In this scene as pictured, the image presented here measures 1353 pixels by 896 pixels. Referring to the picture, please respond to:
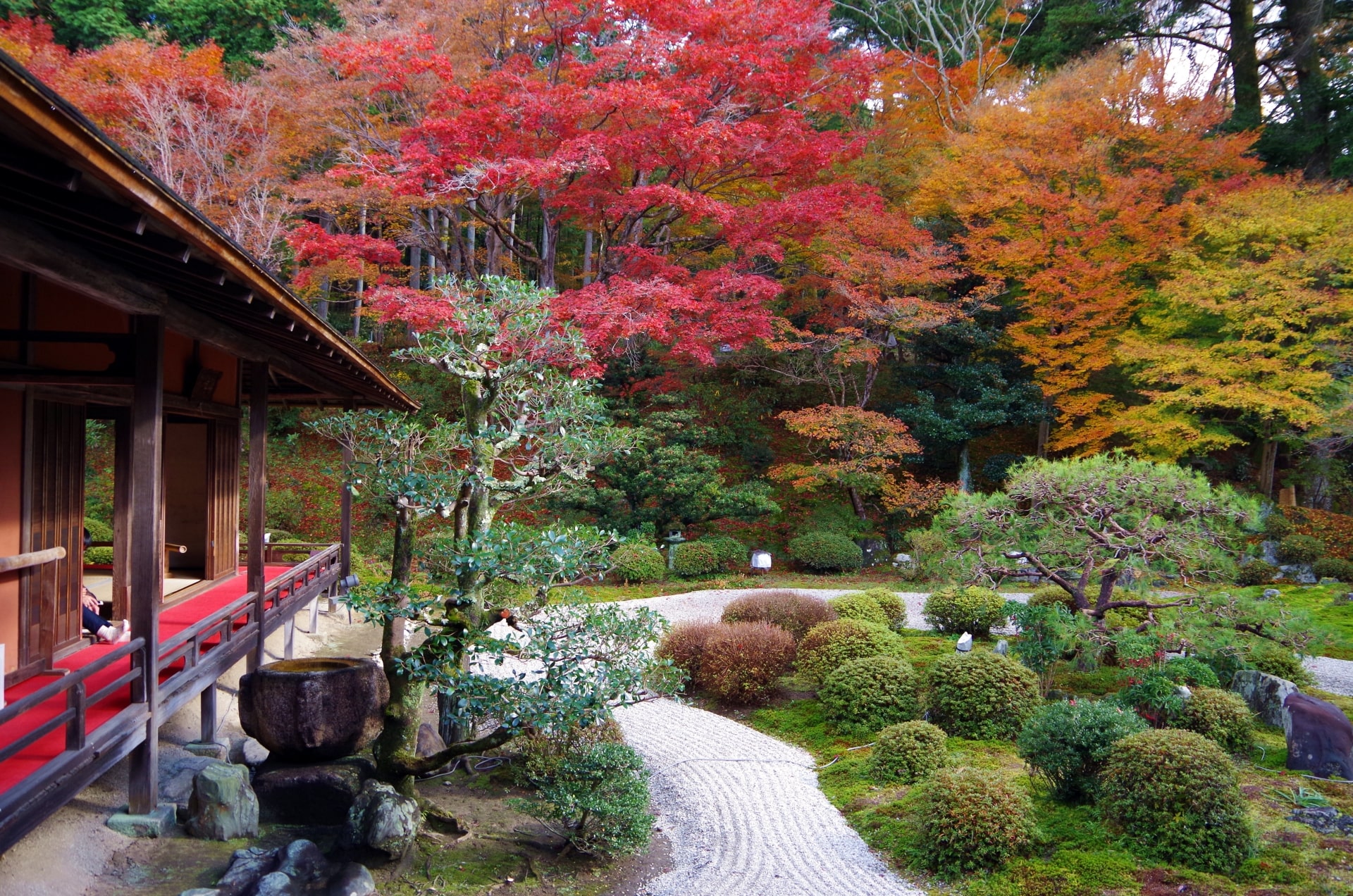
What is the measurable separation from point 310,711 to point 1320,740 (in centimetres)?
775

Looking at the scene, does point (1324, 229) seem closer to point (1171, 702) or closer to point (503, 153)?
point (1171, 702)

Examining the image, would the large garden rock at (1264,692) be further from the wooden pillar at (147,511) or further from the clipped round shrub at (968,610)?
the wooden pillar at (147,511)

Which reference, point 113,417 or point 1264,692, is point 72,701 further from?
Result: point 1264,692

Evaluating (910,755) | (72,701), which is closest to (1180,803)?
(910,755)

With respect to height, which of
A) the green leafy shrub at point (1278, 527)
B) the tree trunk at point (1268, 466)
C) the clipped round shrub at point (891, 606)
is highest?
the tree trunk at point (1268, 466)

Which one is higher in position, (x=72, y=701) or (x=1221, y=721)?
(x=72, y=701)

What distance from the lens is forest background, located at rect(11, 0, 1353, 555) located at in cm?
1447

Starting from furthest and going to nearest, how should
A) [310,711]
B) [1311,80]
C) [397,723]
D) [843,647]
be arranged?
1. [1311,80]
2. [843,647]
3. [310,711]
4. [397,723]

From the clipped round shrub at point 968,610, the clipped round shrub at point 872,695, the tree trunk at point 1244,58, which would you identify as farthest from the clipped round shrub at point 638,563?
the tree trunk at point 1244,58

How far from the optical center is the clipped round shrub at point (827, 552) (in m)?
16.3

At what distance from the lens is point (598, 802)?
531 centimetres

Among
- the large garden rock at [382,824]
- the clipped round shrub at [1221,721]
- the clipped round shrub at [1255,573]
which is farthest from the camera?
the clipped round shrub at [1255,573]

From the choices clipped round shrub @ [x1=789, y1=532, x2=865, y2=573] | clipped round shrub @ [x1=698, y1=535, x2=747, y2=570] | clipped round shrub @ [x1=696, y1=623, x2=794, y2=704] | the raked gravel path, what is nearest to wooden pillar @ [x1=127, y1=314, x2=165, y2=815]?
the raked gravel path

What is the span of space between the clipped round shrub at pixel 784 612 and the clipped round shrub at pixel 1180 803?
4804 millimetres
